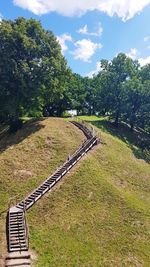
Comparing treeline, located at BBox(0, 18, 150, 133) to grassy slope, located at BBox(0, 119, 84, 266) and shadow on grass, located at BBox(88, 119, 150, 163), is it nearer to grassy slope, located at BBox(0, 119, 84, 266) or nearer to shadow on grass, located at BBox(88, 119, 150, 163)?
shadow on grass, located at BBox(88, 119, 150, 163)

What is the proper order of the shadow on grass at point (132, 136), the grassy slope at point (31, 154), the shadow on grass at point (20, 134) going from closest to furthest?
the grassy slope at point (31, 154) < the shadow on grass at point (20, 134) < the shadow on grass at point (132, 136)

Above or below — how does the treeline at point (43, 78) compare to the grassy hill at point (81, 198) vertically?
above

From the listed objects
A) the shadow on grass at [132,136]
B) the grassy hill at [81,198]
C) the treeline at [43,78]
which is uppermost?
the treeline at [43,78]

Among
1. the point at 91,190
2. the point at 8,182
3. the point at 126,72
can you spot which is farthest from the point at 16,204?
the point at 126,72

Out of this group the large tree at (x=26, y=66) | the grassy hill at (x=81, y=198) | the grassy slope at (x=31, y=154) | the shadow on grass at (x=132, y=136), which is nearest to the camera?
the grassy hill at (x=81, y=198)

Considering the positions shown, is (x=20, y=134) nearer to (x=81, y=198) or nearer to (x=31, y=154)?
(x=31, y=154)

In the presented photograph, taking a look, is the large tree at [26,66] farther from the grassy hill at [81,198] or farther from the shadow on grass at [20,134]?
the grassy hill at [81,198]

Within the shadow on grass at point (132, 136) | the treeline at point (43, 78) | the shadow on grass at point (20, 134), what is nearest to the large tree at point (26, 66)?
the treeline at point (43, 78)

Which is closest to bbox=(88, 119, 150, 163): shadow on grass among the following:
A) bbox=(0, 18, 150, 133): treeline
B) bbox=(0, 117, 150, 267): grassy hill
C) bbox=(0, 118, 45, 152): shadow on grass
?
bbox=(0, 117, 150, 267): grassy hill
